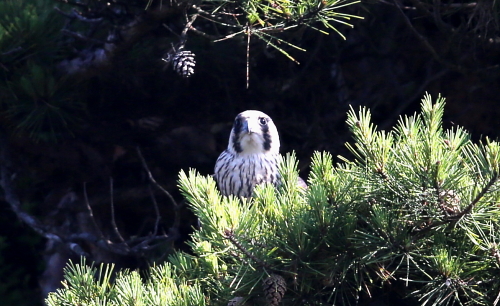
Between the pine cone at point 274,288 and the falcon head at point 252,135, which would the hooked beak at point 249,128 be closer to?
the falcon head at point 252,135

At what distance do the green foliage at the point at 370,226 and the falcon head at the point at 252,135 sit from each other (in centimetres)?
136

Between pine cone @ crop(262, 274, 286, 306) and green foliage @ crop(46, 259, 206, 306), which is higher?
green foliage @ crop(46, 259, 206, 306)

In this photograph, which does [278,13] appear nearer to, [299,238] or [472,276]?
[299,238]

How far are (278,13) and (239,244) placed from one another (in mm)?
1052

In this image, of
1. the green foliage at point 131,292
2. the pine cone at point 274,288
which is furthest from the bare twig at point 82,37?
the pine cone at point 274,288

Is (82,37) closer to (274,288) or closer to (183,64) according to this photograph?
(183,64)

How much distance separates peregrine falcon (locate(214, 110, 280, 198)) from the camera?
3.18m

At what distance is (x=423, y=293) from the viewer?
1.84 meters

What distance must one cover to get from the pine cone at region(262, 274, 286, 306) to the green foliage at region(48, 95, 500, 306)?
0.8 inches

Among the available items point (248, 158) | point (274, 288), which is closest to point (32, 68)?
point (248, 158)

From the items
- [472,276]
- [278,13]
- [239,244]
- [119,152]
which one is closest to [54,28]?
[119,152]

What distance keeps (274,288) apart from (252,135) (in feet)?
5.32

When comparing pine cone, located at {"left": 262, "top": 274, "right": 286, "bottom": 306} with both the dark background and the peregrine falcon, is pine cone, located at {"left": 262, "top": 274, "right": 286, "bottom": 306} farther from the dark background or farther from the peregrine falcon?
the dark background

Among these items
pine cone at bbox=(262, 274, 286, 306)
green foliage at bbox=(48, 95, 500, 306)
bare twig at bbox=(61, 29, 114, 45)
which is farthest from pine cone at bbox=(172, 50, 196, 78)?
pine cone at bbox=(262, 274, 286, 306)
